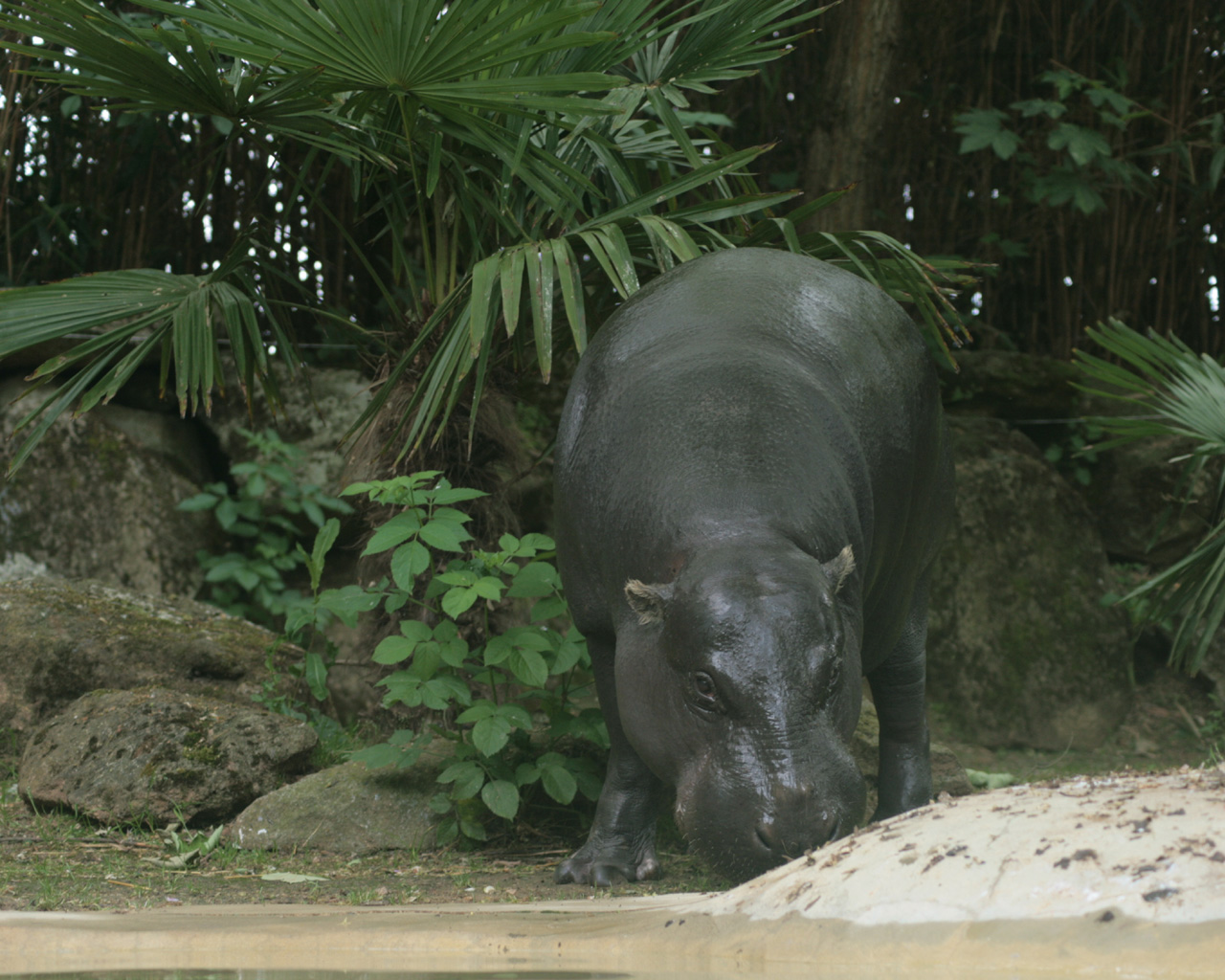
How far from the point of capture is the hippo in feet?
8.46

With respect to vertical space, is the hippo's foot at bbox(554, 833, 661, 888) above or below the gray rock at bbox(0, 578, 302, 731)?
below

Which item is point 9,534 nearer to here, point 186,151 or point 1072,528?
point 186,151

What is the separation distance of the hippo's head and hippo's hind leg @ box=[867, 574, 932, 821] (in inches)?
53.1

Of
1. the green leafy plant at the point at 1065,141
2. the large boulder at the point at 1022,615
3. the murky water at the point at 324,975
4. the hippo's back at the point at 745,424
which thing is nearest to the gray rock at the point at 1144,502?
the large boulder at the point at 1022,615

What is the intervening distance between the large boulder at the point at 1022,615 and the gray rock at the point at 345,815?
3.74 metres

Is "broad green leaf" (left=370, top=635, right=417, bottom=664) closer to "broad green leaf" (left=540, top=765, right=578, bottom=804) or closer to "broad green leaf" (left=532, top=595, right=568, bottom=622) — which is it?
"broad green leaf" (left=532, top=595, right=568, bottom=622)

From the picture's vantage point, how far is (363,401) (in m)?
6.92

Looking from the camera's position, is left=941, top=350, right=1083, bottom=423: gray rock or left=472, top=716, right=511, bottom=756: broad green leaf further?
left=941, top=350, right=1083, bottom=423: gray rock

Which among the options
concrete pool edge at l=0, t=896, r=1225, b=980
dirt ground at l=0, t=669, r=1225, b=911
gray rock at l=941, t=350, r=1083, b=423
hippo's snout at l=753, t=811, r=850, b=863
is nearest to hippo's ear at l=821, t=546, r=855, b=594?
hippo's snout at l=753, t=811, r=850, b=863

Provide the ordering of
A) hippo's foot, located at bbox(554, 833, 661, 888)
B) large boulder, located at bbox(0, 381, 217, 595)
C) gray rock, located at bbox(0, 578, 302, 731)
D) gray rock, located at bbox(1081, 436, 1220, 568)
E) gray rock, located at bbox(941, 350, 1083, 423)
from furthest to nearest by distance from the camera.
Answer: gray rock, located at bbox(941, 350, 1083, 423)
gray rock, located at bbox(1081, 436, 1220, 568)
large boulder, located at bbox(0, 381, 217, 595)
gray rock, located at bbox(0, 578, 302, 731)
hippo's foot, located at bbox(554, 833, 661, 888)

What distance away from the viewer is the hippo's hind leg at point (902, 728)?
405cm

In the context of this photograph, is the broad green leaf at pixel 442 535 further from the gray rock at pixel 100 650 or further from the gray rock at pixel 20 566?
the gray rock at pixel 20 566

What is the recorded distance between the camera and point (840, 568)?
2.82 metres

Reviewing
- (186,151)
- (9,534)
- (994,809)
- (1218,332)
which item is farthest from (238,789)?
(1218,332)
